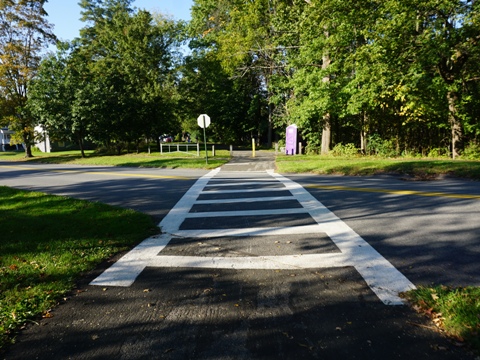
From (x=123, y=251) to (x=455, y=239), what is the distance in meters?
5.04

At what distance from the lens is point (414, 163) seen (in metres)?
Result: 13.6

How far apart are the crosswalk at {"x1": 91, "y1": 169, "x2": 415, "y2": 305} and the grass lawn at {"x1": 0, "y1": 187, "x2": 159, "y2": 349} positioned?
413mm

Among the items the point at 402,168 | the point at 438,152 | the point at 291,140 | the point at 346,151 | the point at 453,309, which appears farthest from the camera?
the point at 291,140

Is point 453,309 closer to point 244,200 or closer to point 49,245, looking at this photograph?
point 49,245

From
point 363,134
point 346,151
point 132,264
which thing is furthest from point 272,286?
point 363,134

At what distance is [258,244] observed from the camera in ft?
16.2

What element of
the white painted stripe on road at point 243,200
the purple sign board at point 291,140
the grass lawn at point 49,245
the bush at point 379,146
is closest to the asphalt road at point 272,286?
the grass lawn at point 49,245

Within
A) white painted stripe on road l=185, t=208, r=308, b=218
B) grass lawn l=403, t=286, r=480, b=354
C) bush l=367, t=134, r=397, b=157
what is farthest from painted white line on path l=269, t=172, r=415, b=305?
bush l=367, t=134, r=397, b=157

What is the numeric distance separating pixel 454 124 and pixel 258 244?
16138mm

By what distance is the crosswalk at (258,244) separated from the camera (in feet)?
12.9

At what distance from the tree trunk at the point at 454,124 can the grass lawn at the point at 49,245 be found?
1646 centimetres

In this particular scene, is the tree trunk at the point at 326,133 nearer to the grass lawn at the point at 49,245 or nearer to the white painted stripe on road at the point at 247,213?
the white painted stripe on road at the point at 247,213

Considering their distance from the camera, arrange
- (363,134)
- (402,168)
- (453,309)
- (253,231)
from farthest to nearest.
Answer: (363,134), (402,168), (253,231), (453,309)

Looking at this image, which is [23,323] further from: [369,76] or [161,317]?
[369,76]
